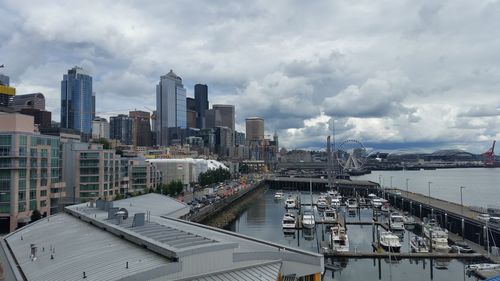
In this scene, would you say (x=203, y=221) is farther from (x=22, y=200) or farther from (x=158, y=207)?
(x=22, y=200)

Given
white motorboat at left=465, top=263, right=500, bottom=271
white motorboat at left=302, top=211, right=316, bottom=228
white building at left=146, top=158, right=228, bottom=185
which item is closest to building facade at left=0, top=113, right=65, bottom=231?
white motorboat at left=302, top=211, right=316, bottom=228

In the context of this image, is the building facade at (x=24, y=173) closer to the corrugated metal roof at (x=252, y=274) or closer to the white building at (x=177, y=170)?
the corrugated metal roof at (x=252, y=274)

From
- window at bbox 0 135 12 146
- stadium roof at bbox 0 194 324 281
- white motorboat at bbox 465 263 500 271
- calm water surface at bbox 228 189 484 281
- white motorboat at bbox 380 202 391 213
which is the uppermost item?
window at bbox 0 135 12 146

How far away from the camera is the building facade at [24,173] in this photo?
3900 centimetres

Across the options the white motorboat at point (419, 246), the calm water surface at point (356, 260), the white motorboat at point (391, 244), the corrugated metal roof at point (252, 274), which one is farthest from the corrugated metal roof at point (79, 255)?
the white motorboat at point (419, 246)

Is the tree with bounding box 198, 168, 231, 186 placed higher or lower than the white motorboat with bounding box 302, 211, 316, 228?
higher

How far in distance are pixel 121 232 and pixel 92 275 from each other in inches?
198

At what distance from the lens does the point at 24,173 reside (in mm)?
40719

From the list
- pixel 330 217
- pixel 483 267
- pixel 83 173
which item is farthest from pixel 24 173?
pixel 483 267

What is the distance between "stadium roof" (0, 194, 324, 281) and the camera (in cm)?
1341

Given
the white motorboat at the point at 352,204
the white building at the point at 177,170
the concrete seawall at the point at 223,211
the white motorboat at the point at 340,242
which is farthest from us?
the white building at the point at 177,170

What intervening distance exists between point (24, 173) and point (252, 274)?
34.1m

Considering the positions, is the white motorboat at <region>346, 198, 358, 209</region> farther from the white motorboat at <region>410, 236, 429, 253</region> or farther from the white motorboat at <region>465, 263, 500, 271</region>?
the white motorboat at <region>465, 263, 500, 271</region>

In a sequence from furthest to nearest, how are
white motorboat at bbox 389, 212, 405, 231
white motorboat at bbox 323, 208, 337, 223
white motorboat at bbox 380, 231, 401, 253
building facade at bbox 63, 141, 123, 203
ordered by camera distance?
1. white motorboat at bbox 323, 208, 337, 223
2. building facade at bbox 63, 141, 123, 203
3. white motorboat at bbox 389, 212, 405, 231
4. white motorboat at bbox 380, 231, 401, 253
